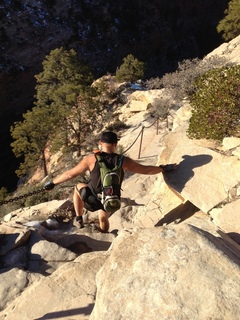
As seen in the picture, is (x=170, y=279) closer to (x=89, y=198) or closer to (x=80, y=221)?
(x=89, y=198)

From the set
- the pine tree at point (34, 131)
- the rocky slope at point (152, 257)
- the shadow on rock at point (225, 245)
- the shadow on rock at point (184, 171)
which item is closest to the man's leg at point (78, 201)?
the rocky slope at point (152, 257)

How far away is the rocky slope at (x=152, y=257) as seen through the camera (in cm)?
271

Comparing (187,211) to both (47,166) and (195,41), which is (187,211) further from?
(195,41)

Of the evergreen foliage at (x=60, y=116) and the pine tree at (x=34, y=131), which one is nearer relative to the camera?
the pine tree at (x=34, y=131)

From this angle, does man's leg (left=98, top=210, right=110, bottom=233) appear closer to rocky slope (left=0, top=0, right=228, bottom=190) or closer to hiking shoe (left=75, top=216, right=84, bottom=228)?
hiking shoe (left=75, top=216, right=84, bottom=228)

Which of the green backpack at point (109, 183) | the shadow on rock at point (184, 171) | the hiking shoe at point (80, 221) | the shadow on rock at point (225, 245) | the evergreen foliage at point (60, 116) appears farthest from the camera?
the evergreen foliage at point (60, 116)

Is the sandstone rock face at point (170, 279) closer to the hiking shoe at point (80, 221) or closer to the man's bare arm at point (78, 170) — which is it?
the man's bare arm at point (78, 170)

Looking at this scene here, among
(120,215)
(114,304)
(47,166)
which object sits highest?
(114,304)

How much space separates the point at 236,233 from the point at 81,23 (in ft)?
116

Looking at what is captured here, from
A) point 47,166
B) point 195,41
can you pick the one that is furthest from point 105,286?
point 195,41

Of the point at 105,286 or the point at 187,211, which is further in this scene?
the point at 187,211

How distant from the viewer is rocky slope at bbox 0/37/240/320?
2705mm

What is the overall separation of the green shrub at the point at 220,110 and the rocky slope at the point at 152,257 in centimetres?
26

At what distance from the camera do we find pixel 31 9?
109ft
